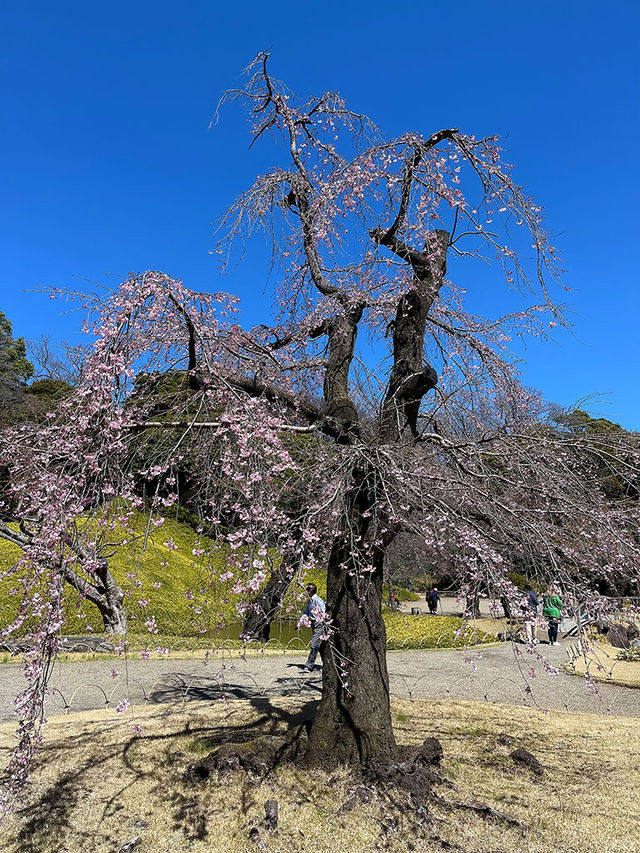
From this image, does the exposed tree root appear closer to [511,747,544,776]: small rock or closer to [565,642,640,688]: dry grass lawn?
[511,747,544,776]: small rock

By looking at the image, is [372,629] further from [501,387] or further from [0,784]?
[0,784]

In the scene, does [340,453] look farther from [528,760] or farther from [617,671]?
[617,671]

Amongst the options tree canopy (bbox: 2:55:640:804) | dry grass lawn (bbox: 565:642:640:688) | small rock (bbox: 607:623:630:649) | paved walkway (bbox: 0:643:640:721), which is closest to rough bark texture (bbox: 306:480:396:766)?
tree canopy (bbox: 2:55:640:804)

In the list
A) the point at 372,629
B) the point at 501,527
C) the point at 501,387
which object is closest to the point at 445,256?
the point at 501,387

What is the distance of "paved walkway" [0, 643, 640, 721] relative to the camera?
698 centimetres

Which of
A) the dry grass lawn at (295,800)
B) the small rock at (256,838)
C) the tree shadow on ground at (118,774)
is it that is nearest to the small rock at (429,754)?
the dry grass lawn at (295,800)

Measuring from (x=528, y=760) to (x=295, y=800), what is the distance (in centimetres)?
210

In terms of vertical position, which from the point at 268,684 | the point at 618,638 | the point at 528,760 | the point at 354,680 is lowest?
the point at 268,684

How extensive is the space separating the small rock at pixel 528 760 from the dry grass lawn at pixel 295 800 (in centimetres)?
6

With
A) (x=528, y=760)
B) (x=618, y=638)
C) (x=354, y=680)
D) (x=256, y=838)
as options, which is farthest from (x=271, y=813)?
→ (x=618, y=638)

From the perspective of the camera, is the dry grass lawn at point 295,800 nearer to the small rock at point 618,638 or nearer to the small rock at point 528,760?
the small rock at point 528,760

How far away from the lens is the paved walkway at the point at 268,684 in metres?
6.98

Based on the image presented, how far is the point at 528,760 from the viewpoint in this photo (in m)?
4.71

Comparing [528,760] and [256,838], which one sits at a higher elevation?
[528,760]
